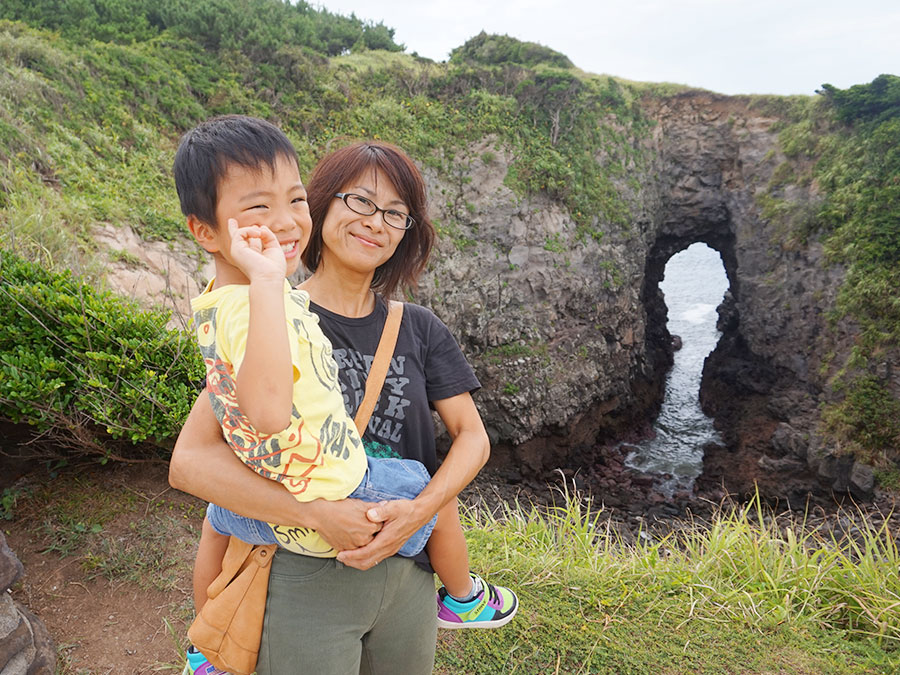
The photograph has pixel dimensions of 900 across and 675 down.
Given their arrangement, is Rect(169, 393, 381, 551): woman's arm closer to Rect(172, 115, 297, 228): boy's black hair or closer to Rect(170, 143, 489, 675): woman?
Rect(170, 143, 489, 675): woman

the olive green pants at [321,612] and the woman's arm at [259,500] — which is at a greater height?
the woman's arm at [259,500]

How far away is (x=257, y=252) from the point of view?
118cm

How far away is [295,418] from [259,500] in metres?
0.22

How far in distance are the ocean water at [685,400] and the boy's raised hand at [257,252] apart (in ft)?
40.4

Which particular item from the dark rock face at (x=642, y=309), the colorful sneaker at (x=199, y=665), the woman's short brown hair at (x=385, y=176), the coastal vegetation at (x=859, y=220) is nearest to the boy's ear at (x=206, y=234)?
the woman's short brown hair at (x=385, y=176)

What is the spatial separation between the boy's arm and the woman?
0.24 metres

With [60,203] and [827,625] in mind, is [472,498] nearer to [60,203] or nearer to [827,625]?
[827,625]

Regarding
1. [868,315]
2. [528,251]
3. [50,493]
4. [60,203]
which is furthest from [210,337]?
[868,315]

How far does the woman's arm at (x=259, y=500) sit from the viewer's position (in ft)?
3.97

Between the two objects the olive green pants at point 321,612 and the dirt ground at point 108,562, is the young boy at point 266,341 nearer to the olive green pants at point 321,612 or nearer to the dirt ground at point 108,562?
the olive green pants at point 321,612

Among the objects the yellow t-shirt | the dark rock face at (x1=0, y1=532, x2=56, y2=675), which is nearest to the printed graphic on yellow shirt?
the yellow t-shirt

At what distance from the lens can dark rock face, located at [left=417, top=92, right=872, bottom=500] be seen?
1191 cm

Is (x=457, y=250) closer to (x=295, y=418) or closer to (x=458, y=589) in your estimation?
(x=458, y=589)

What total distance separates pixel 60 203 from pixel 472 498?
763 cm
